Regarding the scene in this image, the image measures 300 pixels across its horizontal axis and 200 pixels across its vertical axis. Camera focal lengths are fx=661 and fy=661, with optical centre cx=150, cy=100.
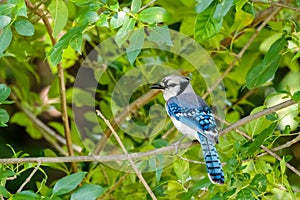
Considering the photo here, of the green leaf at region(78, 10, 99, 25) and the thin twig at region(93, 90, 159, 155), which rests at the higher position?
the green leaf at region(78, 10, 99, 25)

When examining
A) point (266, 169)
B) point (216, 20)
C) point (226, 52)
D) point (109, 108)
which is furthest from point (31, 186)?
point (216, 20)

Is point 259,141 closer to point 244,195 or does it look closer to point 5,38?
point 244,195

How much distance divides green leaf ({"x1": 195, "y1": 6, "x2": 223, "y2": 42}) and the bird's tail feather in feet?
0.88

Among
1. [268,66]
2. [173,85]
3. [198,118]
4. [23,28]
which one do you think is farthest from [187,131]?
[23,28]

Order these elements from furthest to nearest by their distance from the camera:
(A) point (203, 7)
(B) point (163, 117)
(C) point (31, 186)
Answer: (C) point (31, 186)
(B) point (163, 117)
(A) point (203, 7)

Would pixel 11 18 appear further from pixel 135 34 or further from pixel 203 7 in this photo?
pixel 203 7

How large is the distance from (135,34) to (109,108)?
0.78 meters

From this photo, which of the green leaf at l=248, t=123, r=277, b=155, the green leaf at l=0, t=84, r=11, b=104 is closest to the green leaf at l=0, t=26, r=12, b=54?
the green leaf at l=0, t=84, r=11, b=104

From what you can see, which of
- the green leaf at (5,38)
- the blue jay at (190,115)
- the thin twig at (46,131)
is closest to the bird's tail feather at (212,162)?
the blue jay at (190,115)

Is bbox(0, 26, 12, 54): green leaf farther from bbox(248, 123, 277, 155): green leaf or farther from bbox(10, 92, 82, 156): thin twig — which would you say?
bbox(10, 92, 82, 156): thin twig

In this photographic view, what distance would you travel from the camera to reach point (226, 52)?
187 cm

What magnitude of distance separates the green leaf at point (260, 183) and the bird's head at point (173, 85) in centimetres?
40

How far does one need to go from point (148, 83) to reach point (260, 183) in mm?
748

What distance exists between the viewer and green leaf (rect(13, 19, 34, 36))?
1376 mm
